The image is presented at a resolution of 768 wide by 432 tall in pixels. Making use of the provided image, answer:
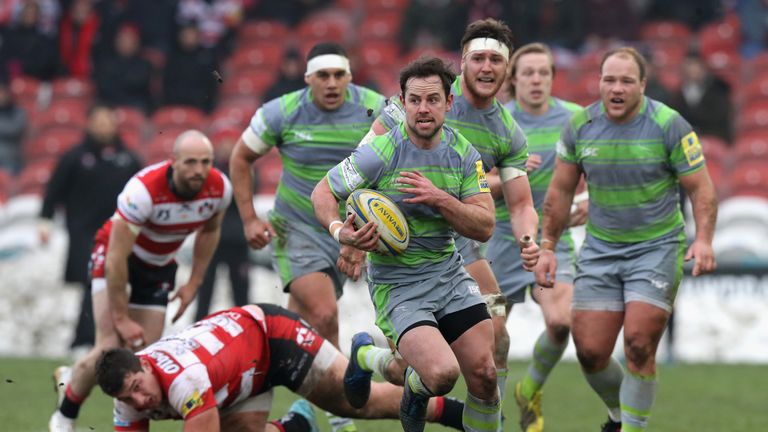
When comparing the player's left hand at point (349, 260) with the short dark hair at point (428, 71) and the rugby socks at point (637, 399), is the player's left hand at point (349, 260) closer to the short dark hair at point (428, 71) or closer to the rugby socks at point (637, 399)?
the short dark hair at point (428, 71)

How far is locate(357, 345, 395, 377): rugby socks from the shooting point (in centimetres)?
775

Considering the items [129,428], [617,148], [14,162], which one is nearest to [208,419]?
[129,428]

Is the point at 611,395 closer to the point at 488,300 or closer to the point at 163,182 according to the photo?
the point at 488,300

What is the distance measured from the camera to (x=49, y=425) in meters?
9.79

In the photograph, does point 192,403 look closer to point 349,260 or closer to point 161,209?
point 349,260

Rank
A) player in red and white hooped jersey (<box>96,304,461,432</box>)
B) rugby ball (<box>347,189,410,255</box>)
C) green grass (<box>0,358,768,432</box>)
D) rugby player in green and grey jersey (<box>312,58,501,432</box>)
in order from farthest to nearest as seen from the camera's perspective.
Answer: green grass (<box>0,358,768,432</box>), player in red and white hooped jersey (<box>96,304,461,432</box>), rugby player in green and grey jersey (<box>312,58,501,432</box>), rugby ball (<box>347,189,410,255</box>)

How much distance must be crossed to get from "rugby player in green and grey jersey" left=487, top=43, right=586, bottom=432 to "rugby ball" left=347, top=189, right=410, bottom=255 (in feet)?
6.61

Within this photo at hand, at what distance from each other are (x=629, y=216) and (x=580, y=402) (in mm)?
3606

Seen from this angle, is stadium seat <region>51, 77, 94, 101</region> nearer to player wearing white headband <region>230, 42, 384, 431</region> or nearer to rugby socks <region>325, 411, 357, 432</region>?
player wearing white headband <region>230, 42, 384, 431</region>

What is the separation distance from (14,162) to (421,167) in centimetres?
1262

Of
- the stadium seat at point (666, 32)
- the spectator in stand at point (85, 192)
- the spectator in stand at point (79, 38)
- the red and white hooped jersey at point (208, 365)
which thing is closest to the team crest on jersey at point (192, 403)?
the red and white hooped jersey at point (208, 365)

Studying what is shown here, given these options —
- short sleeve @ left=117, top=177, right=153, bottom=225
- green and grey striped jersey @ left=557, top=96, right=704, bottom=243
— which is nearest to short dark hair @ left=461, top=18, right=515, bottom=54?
green and grey striped jersey @ left=557, top=96, right=704, bottom=243

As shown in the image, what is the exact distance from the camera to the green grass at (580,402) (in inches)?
399

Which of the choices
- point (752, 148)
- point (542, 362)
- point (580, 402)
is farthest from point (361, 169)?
point (752, 148)
